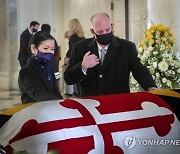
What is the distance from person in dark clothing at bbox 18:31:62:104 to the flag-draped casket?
74cm

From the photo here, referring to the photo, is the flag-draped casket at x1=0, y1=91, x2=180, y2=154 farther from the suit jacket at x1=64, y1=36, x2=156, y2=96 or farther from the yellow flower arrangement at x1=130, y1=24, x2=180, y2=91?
the yellow flower arrangement at x1=130, y1=24, x2=180, y2=91

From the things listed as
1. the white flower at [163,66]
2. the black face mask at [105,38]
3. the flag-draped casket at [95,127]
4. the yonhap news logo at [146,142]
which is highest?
the black face mask at [105,38]

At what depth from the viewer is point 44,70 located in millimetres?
2980

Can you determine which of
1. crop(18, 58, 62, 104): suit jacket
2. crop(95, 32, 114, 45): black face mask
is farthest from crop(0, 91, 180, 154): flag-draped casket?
crop(95, 32, 114, 45): black face mask

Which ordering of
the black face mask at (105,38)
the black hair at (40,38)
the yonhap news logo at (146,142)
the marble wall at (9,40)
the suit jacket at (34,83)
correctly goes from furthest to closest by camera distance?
the marble wall at (9,40)
the black face mask at (105,38)
the black hair at (40,38)
the suit jacket at (34,83)
the yonhap news logo at (146,142)

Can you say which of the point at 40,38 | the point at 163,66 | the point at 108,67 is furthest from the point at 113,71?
the point at 163,66

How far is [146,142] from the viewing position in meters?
2.07

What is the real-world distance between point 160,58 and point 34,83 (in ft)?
6.25

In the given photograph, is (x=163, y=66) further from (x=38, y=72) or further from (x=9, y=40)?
(x=9, y=40)

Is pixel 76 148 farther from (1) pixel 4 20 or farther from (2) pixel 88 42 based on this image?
(1) pixel 4 20

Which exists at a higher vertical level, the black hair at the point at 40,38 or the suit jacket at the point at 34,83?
the black hair at the point at 40,38

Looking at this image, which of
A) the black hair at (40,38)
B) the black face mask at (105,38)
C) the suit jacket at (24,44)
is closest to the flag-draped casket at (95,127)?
the black hair at (40,38)

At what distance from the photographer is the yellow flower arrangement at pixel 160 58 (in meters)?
4.34

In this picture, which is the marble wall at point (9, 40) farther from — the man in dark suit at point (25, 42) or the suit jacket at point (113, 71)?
the suit jacket at point (113, 71)
